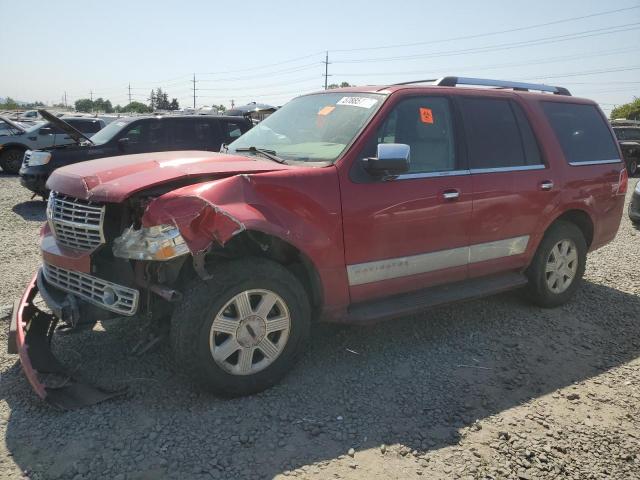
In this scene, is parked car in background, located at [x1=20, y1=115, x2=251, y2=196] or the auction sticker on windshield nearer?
the auction sticker on windshield

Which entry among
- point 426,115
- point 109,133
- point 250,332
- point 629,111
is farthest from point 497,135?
point 629,111

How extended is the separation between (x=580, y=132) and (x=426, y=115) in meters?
2.04

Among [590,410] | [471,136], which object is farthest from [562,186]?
[590,410]

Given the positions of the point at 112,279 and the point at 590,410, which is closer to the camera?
the point at 112,279

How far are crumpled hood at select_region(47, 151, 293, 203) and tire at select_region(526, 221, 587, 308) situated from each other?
276cm

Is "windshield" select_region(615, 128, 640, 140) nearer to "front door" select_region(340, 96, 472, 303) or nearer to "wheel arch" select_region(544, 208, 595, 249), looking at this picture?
"wheel arch" select_region(544, 208, 595, 249)

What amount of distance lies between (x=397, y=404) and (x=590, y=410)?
1.26 metres

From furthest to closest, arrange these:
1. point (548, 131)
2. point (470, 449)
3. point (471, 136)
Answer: point (548, 131)
point (471, 136)
point (470, 449)

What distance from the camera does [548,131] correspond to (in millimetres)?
4605

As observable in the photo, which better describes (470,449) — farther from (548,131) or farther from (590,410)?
(548,131)

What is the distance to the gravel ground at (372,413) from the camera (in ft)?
8.55

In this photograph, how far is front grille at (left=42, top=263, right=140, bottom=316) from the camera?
2.90m

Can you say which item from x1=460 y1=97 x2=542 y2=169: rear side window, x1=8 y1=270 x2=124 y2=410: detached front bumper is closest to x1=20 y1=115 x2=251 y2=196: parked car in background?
x1=8 y1=270 x2=124 y2=410: detached front bumper

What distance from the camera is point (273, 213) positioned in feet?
10.1
